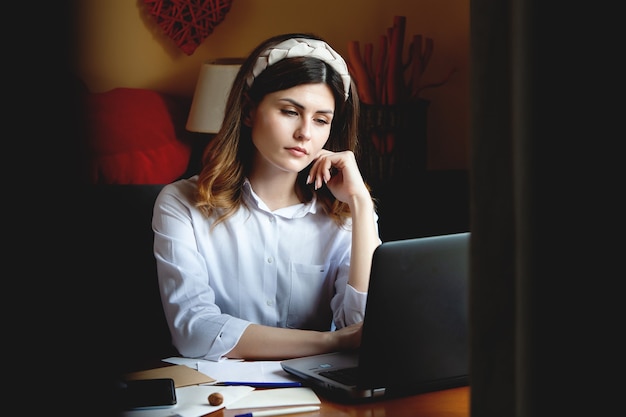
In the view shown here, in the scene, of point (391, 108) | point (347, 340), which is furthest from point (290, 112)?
point (391, 108)

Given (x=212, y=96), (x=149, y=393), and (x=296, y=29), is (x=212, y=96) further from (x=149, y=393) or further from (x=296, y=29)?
(x=149, y=393)

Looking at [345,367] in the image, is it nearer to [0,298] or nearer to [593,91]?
[593,91]

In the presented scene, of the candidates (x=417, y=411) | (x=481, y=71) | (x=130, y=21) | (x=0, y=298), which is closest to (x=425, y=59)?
(x=130, y=21)

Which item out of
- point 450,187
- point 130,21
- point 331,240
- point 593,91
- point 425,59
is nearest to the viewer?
point 593,91

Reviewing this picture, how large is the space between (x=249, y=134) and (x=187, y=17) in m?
2.26

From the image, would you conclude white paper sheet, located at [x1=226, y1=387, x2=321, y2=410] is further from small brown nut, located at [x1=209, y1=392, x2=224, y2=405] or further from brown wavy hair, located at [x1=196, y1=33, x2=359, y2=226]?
brown wavy hair, located at [x1=196, y1=33, x2=359, y2=226]

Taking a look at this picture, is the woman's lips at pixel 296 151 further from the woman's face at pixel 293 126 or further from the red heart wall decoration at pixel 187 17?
the red heart wall decoration at pixel 187 17

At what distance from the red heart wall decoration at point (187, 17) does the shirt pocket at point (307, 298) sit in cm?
239

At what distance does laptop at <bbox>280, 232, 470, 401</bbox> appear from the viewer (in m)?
1.20

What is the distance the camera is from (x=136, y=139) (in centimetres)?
347

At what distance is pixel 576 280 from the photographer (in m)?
0.56

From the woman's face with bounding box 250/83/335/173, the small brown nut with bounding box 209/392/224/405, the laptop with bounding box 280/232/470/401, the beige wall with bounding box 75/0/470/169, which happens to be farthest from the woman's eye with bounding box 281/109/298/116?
the beige wall with bounding box 75/0/470/169

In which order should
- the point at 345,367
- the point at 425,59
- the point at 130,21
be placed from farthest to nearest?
the point at 130,21, the point at 425,59, the point at 345,367

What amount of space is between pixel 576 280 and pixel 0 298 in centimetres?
39
